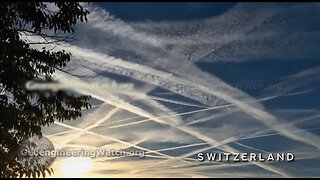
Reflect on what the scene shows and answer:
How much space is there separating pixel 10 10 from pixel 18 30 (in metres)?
0.91

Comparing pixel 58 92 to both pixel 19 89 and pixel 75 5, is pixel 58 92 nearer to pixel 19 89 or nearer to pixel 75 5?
pixel 19 89

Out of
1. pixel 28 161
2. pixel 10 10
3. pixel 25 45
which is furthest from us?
pixel 28 161

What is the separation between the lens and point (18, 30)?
13.7m

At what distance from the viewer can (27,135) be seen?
1430cm

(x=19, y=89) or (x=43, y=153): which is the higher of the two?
(x=19, y=89)

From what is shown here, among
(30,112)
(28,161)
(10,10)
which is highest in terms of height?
(10,10)

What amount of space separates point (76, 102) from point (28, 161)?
2.39 m

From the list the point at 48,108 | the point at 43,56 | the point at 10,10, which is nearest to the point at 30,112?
the point at 48,108

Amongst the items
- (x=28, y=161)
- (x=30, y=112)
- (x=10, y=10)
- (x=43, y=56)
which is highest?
(x=10, y=10)

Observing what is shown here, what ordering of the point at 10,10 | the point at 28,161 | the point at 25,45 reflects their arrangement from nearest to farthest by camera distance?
1. the point at 10,10
2. the point at 25,45
3. the point at 28,161

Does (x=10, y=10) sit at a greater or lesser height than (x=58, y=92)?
greater

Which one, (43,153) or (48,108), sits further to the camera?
(43,153)

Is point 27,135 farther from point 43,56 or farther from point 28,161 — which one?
point 43,56

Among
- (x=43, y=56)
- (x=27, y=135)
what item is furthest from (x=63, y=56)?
(x=27, y=135)
